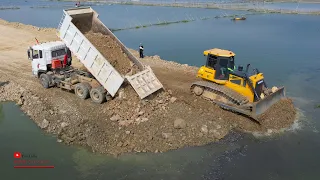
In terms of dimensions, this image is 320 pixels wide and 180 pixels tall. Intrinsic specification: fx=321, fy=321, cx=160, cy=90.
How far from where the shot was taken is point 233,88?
14133 mm

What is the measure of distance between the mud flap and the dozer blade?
416 cm

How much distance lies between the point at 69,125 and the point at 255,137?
7420mm

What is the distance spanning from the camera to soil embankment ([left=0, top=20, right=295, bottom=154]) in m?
12.0

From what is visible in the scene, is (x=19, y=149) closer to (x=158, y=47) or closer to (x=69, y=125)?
(x=69, y=125)

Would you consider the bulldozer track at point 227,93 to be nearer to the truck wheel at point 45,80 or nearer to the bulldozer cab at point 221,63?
the bulldozer cab at point 221,63

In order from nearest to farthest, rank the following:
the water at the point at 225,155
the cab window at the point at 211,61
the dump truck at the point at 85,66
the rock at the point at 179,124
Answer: the water at the point at 225,155 < the rock at the point at 179,124 < the dump truck at the point at 85,66 < the cab window at the point at 211,61

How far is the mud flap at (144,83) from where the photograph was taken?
1336 centimetres

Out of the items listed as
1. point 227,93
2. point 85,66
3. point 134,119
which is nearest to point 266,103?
point 227,93

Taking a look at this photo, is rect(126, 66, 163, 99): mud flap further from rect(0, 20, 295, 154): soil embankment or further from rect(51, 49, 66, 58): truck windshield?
rect(51, 49, 66, 58): truck windshield

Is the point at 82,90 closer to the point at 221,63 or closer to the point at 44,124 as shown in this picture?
the point at 44,124

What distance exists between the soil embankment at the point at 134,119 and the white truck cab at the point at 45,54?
39.1 inches

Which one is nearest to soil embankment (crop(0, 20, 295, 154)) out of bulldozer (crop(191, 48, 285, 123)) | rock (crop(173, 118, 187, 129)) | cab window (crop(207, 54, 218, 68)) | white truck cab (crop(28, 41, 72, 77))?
rock (crop(173, 118, 187, 129))

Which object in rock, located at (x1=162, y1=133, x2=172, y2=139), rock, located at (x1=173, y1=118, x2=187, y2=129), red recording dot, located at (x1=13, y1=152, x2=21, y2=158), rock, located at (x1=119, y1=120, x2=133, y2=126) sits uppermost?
rock, located at (x1=119, y1=120, x2=133, y2=126)

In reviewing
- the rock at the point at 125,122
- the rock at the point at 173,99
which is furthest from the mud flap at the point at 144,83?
the rock at the point at 125,122
